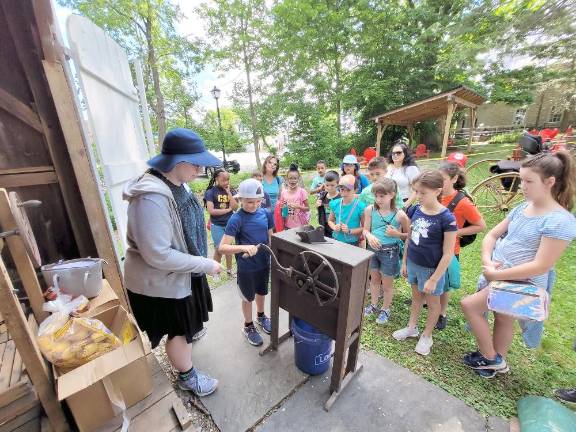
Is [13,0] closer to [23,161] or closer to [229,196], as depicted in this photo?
[23,161]

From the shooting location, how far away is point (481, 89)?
17000mm

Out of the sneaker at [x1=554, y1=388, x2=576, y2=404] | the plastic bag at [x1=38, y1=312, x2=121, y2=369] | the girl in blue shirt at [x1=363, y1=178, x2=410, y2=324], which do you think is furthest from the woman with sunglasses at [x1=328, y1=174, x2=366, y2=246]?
the plastic bag at [x1=38, y1=312, x2=121, y2=369]

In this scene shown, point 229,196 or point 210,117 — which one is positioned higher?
point 210,117

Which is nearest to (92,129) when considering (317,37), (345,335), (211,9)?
(345,335)

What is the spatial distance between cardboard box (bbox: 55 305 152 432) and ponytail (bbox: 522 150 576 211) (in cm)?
278

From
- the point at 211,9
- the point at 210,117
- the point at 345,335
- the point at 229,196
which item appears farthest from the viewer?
the point at 210,117

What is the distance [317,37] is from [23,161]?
57.2 feet

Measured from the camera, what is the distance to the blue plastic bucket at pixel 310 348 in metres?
2.17

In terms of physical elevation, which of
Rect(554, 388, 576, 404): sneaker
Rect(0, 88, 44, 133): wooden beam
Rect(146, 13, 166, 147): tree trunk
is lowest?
Rect(554, 388, 576, 404): sneaker

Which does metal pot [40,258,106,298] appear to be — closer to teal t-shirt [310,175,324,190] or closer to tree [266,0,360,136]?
teal t-shirt [310,175,324,190]

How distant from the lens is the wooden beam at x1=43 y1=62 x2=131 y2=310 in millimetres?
2037

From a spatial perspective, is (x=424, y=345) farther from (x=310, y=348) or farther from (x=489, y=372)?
(x=310, y=348)

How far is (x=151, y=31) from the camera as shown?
488 inches

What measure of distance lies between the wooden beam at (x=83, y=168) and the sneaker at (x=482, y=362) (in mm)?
3183
